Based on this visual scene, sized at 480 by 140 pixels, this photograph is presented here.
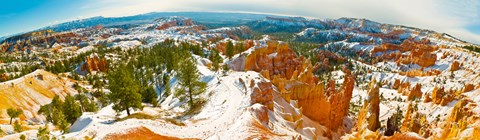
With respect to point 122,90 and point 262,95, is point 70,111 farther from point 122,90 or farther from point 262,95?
point 262,95

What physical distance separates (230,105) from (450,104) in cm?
7391

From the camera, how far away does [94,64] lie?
140m

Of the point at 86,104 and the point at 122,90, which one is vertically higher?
the point at 122,90

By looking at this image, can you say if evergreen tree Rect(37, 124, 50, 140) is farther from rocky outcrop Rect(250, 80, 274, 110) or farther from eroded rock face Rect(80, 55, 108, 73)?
eroded rock face Rect(80, 55, 108, 73)

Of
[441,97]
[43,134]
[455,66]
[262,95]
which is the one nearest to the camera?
[43,134]

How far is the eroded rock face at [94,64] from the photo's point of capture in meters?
134

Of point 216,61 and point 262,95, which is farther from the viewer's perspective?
point 216,61

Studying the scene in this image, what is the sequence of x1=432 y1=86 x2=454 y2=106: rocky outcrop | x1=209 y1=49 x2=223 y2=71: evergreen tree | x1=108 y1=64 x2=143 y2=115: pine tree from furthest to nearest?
x1=432 y1=86 x2=454 y2=106: rocky outcrop → x1=209 y1=49 x2=223 y2=71: evergreen tree → x1=108 y1=64 x2=143 y2=115: pine tree

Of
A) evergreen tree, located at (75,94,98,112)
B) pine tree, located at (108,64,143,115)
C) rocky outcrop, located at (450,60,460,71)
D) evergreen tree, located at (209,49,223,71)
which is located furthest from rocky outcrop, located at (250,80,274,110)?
rocky outcrop, located at (450,60,460,71)

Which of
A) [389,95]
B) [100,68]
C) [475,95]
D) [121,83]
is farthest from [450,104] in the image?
[100,68]

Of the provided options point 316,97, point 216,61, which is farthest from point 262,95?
point 216,61

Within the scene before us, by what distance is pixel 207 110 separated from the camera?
131 ft

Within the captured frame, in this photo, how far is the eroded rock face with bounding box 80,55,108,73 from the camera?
13350 centimetres

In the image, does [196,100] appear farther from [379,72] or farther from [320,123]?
[379,72]
